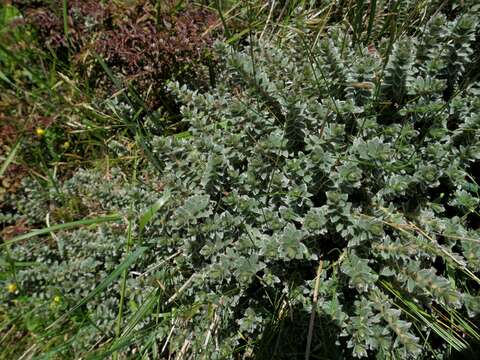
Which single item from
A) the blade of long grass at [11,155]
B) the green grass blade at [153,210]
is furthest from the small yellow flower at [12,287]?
the green grass blade at [153,210]

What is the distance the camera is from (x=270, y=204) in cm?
239

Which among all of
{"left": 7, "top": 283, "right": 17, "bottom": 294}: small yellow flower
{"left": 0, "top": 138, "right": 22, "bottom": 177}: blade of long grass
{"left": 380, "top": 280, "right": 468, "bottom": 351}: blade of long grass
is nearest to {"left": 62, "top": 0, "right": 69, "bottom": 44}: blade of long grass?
{"left": 0, "top": 138, "right": 22, "bottom": 177}: blade of long grass

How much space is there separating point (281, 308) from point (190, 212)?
804mm

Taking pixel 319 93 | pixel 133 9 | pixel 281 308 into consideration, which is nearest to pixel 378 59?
pixel 319 93

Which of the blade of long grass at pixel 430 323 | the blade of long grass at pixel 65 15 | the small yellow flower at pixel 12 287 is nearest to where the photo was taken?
the blade of long grass at pixel 430 323

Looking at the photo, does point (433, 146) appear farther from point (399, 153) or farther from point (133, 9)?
point (133, 9)

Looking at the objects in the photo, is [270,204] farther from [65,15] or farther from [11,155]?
[65,15]

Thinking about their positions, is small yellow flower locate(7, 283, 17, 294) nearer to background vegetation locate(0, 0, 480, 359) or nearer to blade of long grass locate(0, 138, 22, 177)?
background vegetation locate(0, 0, 480, 359)

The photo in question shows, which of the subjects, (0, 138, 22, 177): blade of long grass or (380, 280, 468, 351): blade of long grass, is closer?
(380, 280, 468, 351): blade of long grass

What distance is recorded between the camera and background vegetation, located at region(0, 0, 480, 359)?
2137mm

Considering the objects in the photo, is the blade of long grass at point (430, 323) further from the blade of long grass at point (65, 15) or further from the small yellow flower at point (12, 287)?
the blade of long grass at point (65, 15)

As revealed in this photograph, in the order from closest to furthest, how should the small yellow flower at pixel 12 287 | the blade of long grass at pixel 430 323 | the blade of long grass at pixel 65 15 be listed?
1. the blade of long grass at pixel 430 323
2. the small yellow flower at pixel 12 287
3. the blade of long grass at pixel 65 15

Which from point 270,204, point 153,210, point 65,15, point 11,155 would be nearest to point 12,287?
point 11,155

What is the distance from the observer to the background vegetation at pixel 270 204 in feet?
7.01
